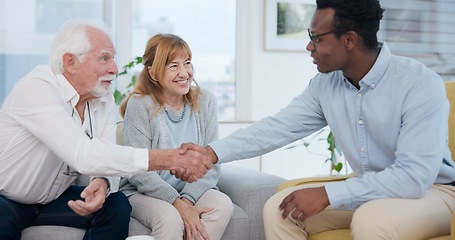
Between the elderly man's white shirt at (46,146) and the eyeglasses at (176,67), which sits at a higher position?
the eyeglasses at (176,67)

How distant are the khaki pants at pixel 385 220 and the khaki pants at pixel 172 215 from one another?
395 mm

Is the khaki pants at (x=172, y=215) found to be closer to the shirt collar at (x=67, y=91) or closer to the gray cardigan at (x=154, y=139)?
the gray cardigan at (x=154, y=139)

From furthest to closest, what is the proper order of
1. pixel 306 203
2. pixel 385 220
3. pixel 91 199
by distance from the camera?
pixel 91 199 < pixel 306 203 < pixel 385 220

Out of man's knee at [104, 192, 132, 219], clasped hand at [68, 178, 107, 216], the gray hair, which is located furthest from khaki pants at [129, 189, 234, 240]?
the gray hair

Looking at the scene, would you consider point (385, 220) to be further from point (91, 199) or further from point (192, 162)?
point (91, 199)

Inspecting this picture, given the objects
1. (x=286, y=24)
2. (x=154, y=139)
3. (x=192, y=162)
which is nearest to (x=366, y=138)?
(x=192, y=162)

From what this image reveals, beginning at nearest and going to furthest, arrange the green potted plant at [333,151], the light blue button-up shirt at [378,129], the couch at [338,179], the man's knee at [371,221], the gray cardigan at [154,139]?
the man's knee at [371,221], the light blue button-up shirt at [378,129], the couch at [338,179], the gray cardigan at [154,139], the green potted plant at [333,151]

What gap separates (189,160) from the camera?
240 centimetres

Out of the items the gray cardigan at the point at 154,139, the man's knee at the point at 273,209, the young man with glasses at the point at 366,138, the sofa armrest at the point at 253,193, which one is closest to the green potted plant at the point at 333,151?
the sofa armrest at the point at 253,193

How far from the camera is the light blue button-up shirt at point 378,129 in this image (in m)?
2.00

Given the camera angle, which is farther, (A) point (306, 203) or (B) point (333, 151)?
(B) point (333, 151)

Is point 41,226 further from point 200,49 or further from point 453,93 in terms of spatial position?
point 200,49

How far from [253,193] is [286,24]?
94.9 inches

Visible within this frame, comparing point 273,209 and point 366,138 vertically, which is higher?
point 366,138
